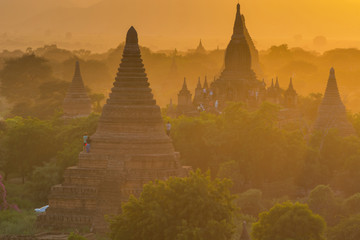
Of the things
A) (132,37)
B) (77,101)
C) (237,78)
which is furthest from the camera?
(237,78)

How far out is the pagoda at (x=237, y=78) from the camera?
70.2 meters

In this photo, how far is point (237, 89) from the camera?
70625 millimetres

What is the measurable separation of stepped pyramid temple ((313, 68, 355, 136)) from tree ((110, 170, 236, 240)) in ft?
107

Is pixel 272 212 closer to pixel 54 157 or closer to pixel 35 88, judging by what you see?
pixel 54 157

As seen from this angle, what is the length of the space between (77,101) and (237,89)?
513 inches

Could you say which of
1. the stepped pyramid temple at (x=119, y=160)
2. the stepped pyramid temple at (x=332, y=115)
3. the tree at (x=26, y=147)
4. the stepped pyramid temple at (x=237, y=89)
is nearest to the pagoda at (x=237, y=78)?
the stepped pyramid temple at (x=237, y=89)

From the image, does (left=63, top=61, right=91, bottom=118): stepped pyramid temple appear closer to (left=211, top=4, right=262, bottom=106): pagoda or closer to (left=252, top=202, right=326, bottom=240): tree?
(left=211, top=4, right=262, bottom=106): pagoda

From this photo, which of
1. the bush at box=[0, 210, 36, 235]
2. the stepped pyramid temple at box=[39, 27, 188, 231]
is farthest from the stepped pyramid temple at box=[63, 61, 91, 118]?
the bush at box=[0, 210, 36, 235]

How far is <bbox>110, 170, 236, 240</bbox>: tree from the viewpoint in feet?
97.6

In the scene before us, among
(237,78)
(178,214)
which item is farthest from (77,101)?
(178,214)

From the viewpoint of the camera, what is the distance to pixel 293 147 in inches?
2036

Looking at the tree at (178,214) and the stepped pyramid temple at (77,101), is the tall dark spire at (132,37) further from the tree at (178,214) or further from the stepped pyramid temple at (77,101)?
the stepped pyramid temple at (77,101)

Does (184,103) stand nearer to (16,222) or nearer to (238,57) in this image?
(238,57)

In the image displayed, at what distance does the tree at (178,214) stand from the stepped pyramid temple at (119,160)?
7.81 meters
